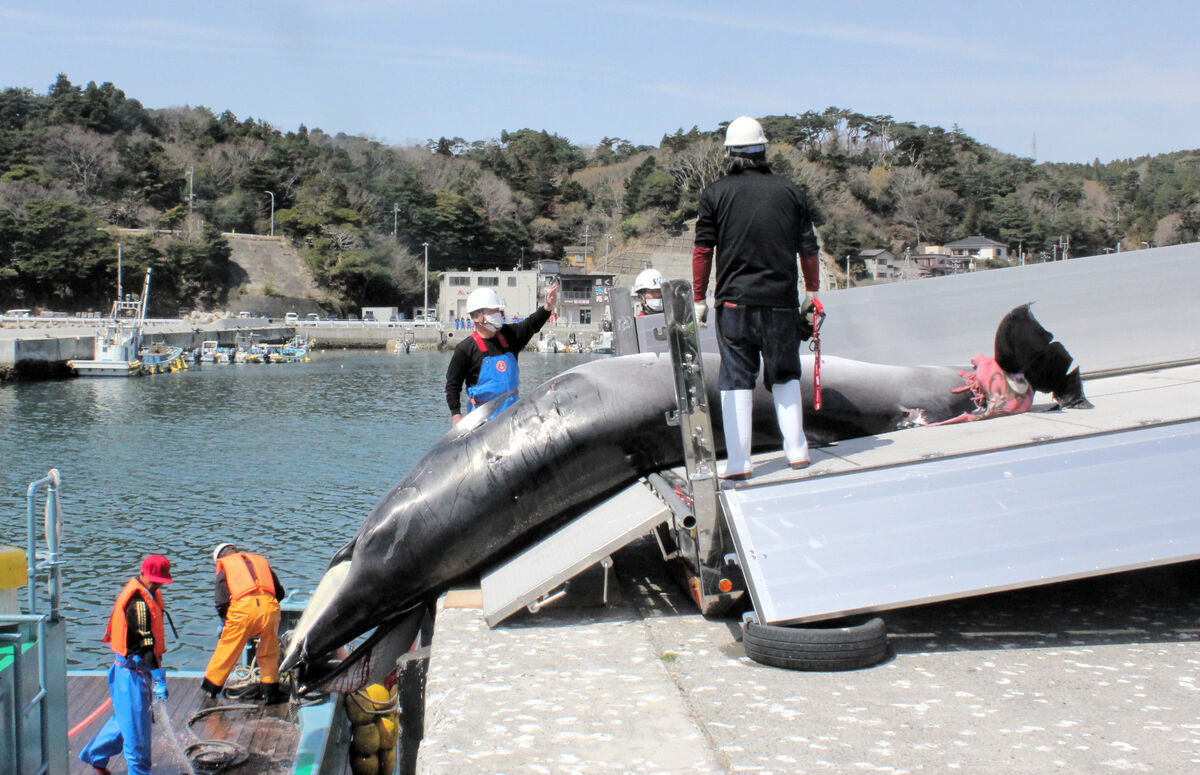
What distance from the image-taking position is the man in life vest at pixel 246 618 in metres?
8.55

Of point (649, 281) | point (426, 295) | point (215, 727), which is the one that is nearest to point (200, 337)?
point (426, 295)

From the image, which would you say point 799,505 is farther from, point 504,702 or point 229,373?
point 229,373

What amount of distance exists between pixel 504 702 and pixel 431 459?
7.95 ft

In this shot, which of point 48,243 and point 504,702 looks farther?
point 48,243

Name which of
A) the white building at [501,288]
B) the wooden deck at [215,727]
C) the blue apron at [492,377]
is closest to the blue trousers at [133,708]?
the wooden deck at [215,727]

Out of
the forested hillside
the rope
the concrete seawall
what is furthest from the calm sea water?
the forested hillside

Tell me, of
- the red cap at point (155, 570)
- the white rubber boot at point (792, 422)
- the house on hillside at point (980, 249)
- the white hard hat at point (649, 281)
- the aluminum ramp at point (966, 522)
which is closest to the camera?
the aluminum ramp at point (966, 522)

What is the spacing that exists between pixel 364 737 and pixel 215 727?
1249 millimetres

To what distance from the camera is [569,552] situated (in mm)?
5078

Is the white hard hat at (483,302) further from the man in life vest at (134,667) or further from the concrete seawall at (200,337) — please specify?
the concrete seawall at (200,337)

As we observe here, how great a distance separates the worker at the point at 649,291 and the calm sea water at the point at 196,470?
9.32 m

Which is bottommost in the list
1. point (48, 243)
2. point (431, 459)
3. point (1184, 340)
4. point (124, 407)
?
point (124, 407)

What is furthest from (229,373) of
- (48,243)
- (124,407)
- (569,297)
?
(569,297)

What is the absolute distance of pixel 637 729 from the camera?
12.1 feet
